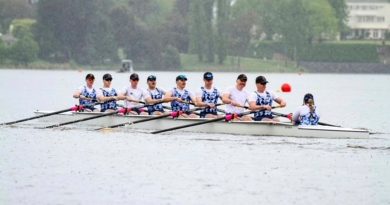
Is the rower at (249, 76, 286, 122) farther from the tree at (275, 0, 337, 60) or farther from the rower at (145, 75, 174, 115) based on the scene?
the tree at (275, 0, 337, 60)

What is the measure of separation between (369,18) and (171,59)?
171 ft

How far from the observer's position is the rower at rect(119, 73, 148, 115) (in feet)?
103

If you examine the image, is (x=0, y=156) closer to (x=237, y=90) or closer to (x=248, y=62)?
(x=237, y=90)

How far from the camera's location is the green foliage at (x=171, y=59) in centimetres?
11988

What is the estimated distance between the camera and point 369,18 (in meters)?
166

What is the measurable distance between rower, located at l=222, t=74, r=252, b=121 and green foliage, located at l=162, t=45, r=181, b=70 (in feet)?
298

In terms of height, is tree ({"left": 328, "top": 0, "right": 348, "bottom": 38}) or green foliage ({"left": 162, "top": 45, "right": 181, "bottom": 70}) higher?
tree ({"left": 328, "top": 0, "right": 348, "bottom": 38})

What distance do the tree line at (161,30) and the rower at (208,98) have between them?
8407 cm

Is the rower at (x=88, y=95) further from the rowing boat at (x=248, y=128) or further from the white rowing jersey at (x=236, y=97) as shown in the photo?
the white rowing jersey at (x=236, y=97)

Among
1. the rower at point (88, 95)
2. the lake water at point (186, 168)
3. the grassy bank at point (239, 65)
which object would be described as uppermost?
the rower at point (88, 95)

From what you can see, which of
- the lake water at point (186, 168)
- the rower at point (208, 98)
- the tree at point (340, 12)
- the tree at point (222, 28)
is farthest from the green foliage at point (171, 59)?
the rower at point (208, 98)

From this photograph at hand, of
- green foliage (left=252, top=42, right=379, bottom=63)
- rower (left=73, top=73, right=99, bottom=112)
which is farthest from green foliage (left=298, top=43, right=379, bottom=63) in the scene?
rower (left=73, top=73, right=99, bottom=112)

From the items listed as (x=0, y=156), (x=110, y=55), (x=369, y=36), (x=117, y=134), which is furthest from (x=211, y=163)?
(x=369, y=36)

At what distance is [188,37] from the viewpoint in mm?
124438
